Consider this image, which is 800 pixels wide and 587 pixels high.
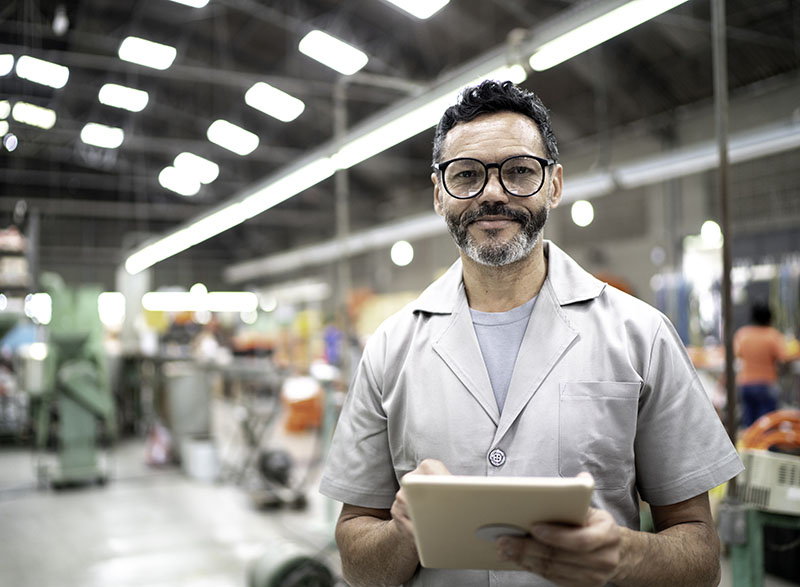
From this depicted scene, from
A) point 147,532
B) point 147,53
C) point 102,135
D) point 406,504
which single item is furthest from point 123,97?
point 406,504

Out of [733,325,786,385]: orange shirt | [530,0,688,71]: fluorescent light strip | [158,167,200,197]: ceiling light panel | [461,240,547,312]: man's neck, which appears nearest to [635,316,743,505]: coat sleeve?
[461,240,547,312]: man's neck

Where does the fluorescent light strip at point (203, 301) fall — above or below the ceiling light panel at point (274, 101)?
below

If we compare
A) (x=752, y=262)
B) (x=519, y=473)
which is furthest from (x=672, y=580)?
(x=752, y=262)

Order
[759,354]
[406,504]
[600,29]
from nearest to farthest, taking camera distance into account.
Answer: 1. [406,504]
2. [600,29]
3. [759,354]

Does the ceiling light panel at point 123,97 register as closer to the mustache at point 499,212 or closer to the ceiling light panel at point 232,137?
the ceiling light panel at point 232,137

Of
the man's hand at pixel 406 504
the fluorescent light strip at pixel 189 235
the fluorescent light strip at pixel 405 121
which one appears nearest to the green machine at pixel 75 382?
the fluorescent light strip at pixel 189 235

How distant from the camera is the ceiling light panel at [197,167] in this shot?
712 inches

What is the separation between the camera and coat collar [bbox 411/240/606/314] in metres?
1.49

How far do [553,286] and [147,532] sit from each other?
5571mm

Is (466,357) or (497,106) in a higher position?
(497,106)

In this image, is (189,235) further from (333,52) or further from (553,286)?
(553,286)

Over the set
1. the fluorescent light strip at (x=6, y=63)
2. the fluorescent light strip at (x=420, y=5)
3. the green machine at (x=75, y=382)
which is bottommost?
the green machine at (x=75, y=382)

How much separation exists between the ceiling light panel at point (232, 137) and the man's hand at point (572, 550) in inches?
594

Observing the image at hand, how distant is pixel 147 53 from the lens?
11.3 meters
